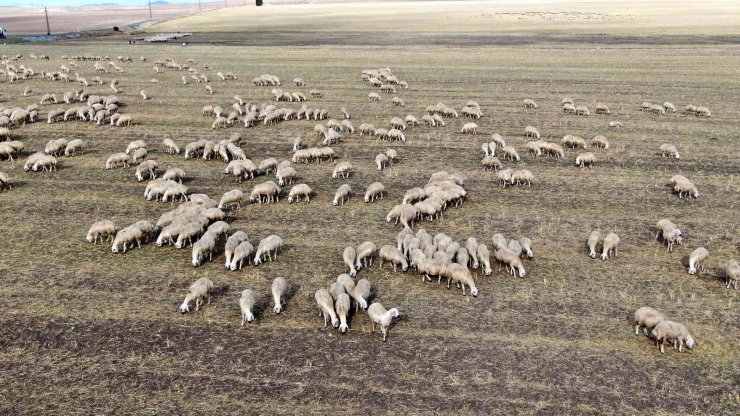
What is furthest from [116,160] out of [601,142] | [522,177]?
[601,142]

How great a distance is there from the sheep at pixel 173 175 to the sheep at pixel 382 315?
1098 centimetres

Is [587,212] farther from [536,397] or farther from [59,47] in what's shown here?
[59,47]

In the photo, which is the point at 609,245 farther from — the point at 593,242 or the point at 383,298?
the point at 383,298

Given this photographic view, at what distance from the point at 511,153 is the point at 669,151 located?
6.59 meters

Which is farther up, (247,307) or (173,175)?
(173,175)

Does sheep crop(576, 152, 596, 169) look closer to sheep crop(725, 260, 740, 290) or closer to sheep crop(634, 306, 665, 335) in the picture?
sheep crop(725, 260, 740, 290)

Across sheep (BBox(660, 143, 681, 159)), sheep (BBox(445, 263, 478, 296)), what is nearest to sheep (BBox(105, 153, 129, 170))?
sheep (BBox(445, 263, 478, 296))

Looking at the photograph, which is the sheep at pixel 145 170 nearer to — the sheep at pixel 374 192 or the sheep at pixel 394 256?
the sheep at pixel 374 192

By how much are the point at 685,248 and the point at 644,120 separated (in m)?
16.1

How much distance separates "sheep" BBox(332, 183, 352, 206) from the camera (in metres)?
17.3

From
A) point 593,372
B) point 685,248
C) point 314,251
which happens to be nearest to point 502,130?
point 685,248

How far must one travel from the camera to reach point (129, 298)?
1187 centimetres

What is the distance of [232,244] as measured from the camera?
13.6 m

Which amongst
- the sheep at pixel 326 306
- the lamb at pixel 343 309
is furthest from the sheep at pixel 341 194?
the lamb at pixel 343 309
